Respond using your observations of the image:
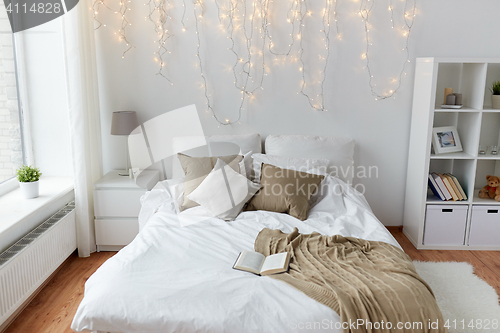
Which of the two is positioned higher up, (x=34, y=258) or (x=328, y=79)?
(x=328, y=79)

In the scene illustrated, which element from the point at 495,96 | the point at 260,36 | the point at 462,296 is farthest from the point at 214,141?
Answer: the point at 495,96

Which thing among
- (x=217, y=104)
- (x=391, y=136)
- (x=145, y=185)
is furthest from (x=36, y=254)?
(x=391, y=136)

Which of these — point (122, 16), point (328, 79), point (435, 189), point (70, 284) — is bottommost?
point (70, 284)

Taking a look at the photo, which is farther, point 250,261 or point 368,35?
point 368,35

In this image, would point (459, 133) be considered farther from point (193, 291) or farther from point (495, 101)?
point (193, 291)

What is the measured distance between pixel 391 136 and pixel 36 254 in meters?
2.89

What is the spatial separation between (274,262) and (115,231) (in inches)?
66.9

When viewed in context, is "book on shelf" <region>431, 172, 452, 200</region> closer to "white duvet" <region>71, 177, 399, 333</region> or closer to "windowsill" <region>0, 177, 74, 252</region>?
"white duvet" <region>71, 177, 399, 333</region>

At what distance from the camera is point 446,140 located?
3.35 m

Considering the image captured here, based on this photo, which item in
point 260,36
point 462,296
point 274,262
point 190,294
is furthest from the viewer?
point 260,36

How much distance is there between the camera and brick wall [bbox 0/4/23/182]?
2.93 metres

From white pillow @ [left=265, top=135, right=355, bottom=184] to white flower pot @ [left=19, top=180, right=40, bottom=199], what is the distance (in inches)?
69.2

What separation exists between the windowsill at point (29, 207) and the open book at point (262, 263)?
1.33 m

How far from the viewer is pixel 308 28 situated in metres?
3.35
